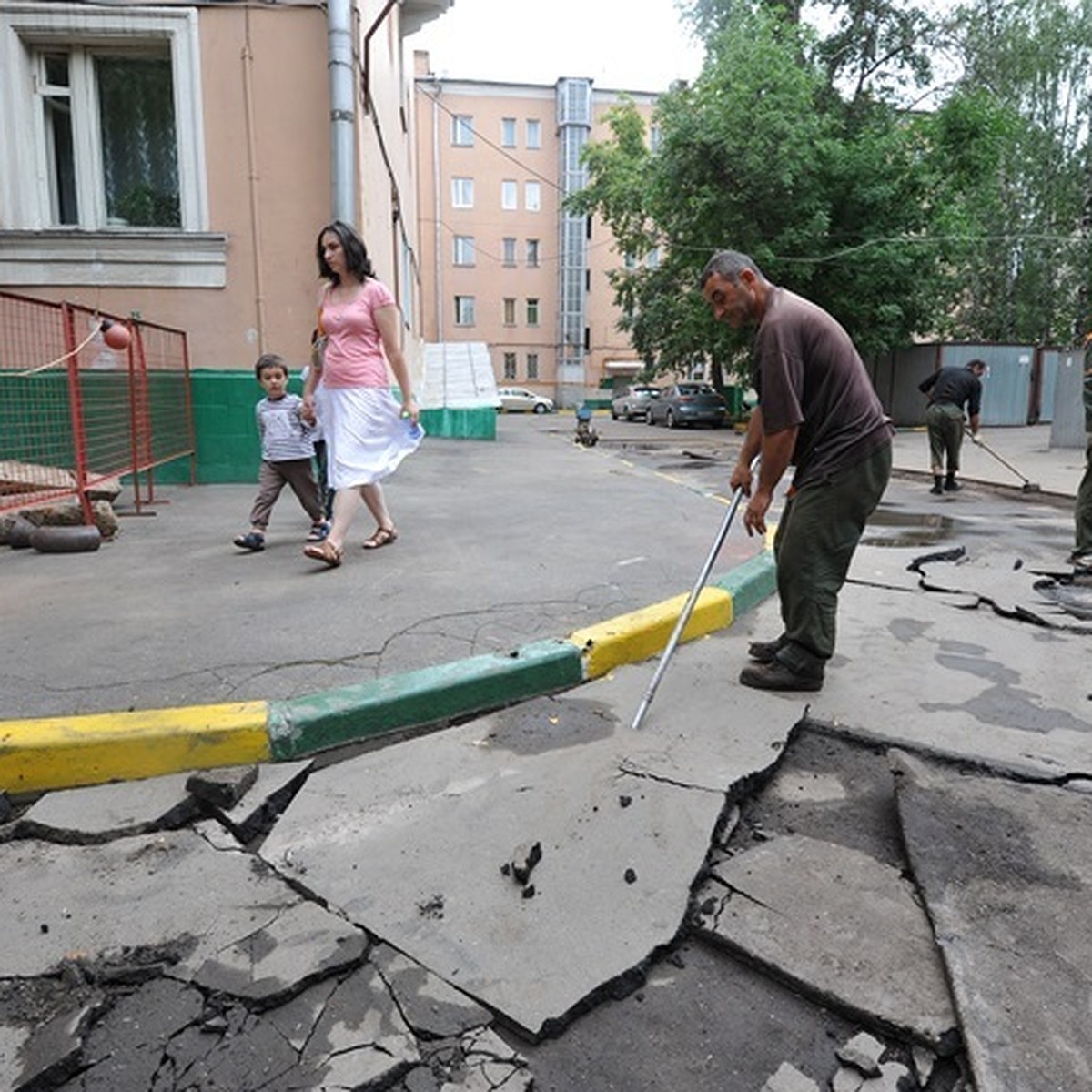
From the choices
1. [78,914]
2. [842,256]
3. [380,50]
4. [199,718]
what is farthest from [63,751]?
[842,256]

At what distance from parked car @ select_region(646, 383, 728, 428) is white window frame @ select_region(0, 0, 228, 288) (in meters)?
21.2

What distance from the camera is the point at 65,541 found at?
5.41 metres

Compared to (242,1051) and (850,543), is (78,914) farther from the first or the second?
(850,543)

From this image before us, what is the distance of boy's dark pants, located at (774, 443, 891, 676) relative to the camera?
336cm

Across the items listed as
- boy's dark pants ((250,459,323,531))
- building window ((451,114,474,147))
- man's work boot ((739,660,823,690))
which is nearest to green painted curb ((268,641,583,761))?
man's work boot ((739,660,823,690))

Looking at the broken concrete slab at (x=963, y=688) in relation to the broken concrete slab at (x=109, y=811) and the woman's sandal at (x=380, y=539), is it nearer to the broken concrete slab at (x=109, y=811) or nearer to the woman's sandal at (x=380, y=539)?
the broken concrete slab at (x=109, y=811)

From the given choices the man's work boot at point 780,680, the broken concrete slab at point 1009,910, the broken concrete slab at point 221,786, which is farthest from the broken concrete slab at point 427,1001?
the man's work boot at point 780,680

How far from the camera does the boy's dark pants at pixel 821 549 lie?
3.36m

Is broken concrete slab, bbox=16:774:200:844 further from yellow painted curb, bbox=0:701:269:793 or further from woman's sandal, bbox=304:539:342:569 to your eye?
woman's sandal, bbox=304:539:342:569

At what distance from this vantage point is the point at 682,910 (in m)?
2.06

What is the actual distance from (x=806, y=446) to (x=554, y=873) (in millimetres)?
2037

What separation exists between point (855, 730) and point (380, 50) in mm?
12682

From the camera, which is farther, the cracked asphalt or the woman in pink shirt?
the woman in pink shirt

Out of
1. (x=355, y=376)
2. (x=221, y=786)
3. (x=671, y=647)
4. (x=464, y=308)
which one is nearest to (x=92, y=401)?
(x=355, y=376)
